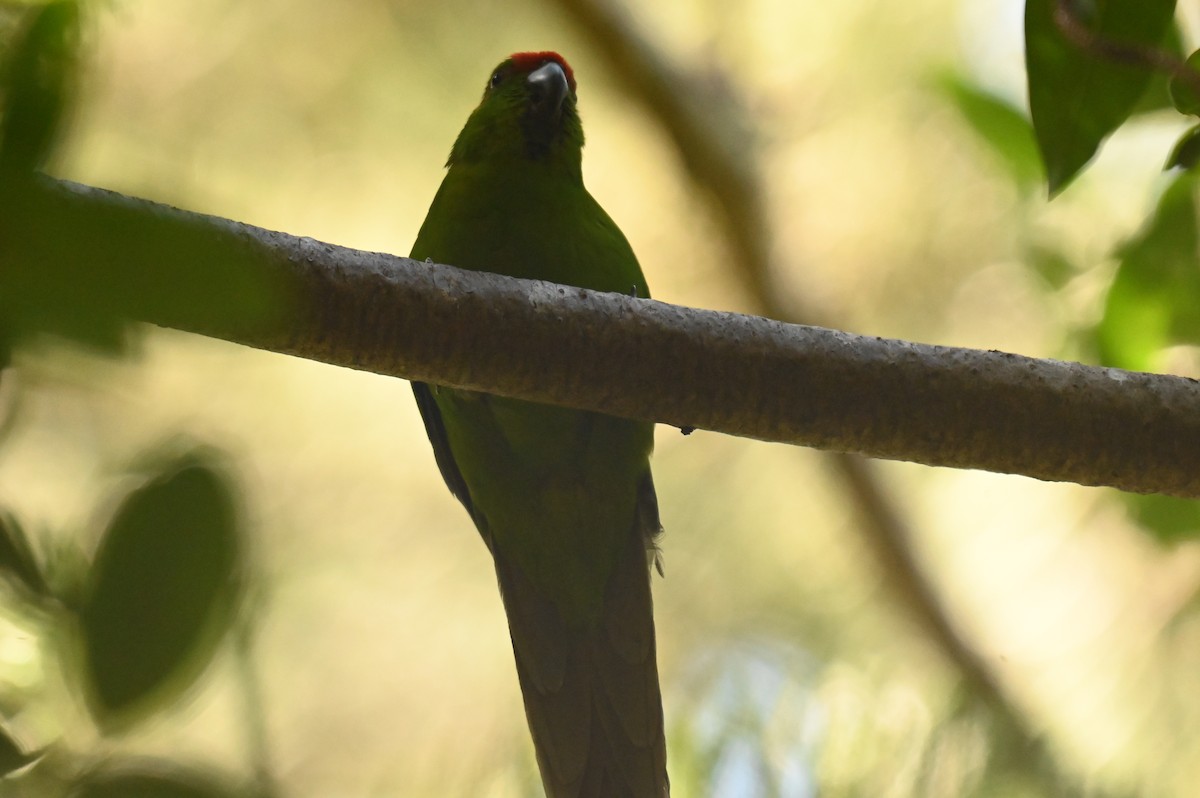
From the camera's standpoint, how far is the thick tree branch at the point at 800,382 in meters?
0.98

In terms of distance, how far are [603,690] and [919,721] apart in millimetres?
789

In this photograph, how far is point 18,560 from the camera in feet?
1.11

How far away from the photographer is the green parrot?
1.58 meters

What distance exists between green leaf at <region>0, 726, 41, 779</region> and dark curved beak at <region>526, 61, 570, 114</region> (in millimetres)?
1587

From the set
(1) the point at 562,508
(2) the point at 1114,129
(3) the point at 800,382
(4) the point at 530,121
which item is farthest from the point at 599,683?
(2) the point at 1114,129

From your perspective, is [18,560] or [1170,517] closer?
[18,560]

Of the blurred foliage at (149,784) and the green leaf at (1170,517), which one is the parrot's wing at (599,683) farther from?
the blurred foliage at (149,784)

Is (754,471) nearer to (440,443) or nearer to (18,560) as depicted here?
(440,443)

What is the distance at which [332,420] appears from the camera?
1.90 m

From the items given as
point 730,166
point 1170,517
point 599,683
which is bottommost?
point 599,683

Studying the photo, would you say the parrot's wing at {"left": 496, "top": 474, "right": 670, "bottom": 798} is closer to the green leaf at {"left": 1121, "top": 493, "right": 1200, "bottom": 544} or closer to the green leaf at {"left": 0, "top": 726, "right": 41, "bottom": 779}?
the green leaf at {"left": 1121, "top": 493, "right": 1200, "bottom": 544}

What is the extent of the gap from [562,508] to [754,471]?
31.3 inches

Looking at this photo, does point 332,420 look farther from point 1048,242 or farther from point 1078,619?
point 1078,619

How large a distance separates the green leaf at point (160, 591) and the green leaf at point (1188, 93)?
0.80 metres
